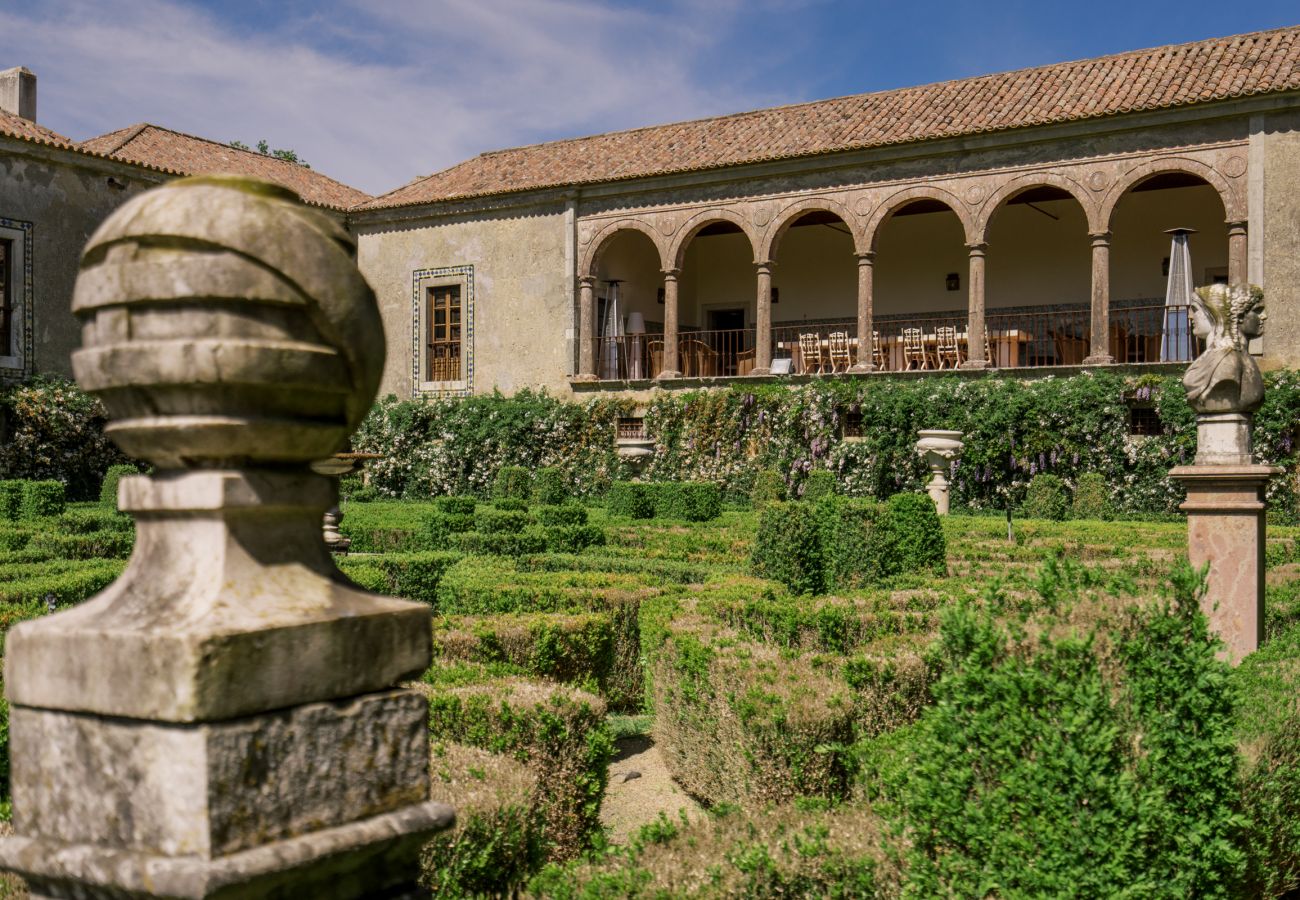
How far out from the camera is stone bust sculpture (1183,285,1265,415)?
21.0 ft

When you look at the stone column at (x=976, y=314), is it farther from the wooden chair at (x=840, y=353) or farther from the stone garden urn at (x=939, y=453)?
the wooden chair at (x=840, y=353)

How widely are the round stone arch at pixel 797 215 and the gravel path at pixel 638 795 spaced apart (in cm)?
1580

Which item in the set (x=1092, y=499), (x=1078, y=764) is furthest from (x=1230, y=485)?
(x=1092, y=499)

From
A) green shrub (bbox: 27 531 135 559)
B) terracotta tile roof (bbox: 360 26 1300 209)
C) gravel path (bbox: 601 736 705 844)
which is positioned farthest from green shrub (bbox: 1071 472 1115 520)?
green shrub (bbox: 27 531 135 559)

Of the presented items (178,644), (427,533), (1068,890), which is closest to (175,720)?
(178,644)

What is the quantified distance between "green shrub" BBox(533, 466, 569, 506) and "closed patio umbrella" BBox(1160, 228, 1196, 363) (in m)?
9.89

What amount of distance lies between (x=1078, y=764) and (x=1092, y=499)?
14813 millimetres

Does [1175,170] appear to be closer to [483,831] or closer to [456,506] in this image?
[456,506]

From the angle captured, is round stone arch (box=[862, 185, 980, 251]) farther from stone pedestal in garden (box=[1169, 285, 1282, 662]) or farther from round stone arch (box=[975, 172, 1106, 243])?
stone pedestal in garden (box=[1169, 285, 1282, 662])

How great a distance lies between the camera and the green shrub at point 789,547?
30.5 ft

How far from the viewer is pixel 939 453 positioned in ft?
56.5

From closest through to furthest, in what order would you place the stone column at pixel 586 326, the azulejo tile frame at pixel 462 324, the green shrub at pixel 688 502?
the green shrub at pixel 688 502
the stone column at pixel 586 326
the azulejo tile frame at pixel 462 324

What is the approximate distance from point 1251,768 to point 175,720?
3350 mm

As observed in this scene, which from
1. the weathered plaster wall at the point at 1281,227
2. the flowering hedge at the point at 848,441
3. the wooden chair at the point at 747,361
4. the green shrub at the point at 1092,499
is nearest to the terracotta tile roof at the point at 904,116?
the weathered plaster wall at the point at 1281,227
